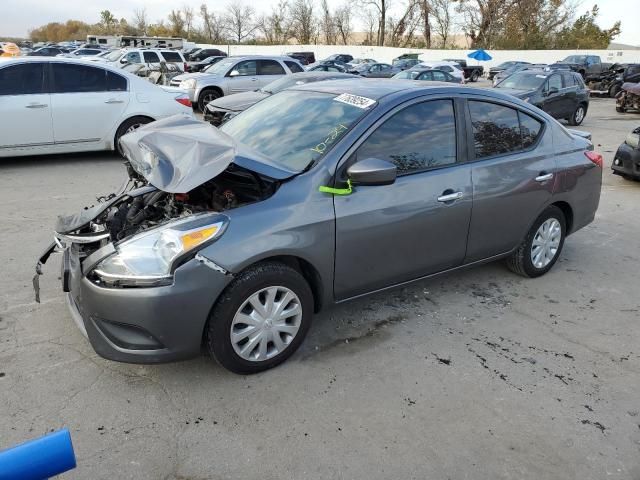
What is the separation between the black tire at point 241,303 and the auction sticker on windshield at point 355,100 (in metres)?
1.26

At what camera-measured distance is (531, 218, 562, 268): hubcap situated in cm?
466

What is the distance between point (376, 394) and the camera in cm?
306

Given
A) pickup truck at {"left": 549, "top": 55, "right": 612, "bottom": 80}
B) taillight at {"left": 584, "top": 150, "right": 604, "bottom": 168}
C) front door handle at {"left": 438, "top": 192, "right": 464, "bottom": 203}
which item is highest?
pickup truck at {"left": 549, "top": 55, "right": 612, "bottom": 80}

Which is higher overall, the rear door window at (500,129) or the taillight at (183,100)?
the rear door window at (500,129)

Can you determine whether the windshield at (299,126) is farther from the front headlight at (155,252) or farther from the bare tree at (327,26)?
the bare tree at (327,26)

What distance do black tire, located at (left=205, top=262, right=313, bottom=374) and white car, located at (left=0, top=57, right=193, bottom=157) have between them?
252 inches

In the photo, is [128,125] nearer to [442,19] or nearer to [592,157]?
[592,157]

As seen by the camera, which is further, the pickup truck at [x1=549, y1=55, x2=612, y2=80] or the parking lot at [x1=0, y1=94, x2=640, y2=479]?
the pickup truck at [x1=549, y1=55, x2=612, y2=80]

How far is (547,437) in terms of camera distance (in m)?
2.77

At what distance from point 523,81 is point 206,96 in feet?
29.7

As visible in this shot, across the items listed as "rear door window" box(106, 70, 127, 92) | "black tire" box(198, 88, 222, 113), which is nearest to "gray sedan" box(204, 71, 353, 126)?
"rear door window" box(106, 70, 127, 92)

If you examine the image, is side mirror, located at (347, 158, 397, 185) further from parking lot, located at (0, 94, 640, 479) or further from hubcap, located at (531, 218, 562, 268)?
hubcap, located at (531, 218, 562, 268)

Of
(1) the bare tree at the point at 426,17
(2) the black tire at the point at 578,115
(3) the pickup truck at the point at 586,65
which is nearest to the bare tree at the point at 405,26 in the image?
(1) the bare tree at the point at 426,17

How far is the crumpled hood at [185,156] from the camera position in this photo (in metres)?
3.03
